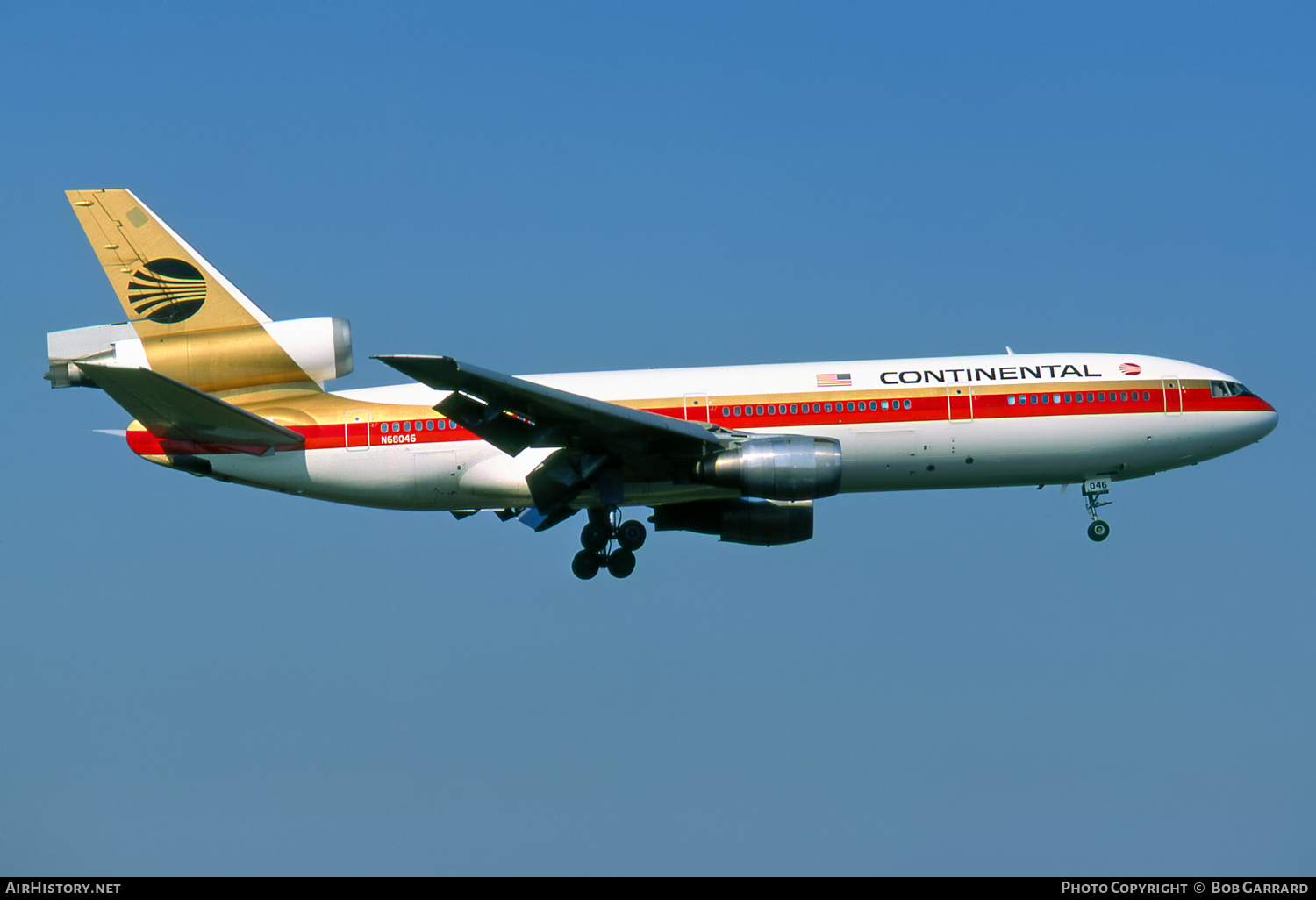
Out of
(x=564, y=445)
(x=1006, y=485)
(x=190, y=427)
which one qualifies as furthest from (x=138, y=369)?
(x=1006, y=485)

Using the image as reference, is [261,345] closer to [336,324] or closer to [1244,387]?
[336,324]

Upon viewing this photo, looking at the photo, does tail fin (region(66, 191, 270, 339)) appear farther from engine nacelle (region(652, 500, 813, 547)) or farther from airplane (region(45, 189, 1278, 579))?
engine nacelle (region(652, 500, 813, 547))

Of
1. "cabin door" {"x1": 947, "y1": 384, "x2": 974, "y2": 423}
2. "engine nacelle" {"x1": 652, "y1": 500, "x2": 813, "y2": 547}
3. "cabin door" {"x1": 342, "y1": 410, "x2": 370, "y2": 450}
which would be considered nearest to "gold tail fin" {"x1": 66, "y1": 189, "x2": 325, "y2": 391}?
"cabin door" {"x1": 342, "y1": 410, "x2": 370, "y2": 450}

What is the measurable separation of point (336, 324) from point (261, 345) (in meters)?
1.87

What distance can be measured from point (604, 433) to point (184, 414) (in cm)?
943

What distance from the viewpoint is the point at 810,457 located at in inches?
1310

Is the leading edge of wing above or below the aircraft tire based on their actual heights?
above

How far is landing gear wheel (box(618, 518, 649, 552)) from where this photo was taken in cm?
3594

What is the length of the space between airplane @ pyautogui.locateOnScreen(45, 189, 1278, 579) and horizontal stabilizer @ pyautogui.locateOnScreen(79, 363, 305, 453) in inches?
2.5

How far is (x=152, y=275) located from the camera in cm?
3647

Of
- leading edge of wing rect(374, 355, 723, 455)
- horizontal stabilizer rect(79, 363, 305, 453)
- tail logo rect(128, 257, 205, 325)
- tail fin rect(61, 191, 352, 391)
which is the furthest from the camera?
tail logo rect(128, 257, 205, 325)

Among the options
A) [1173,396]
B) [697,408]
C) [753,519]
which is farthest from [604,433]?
[1173,396]

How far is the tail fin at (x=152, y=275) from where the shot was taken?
36250 mm

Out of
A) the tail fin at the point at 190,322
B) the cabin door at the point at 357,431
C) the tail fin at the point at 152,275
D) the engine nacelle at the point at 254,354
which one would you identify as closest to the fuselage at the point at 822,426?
the cabin door at the point at 357,431
